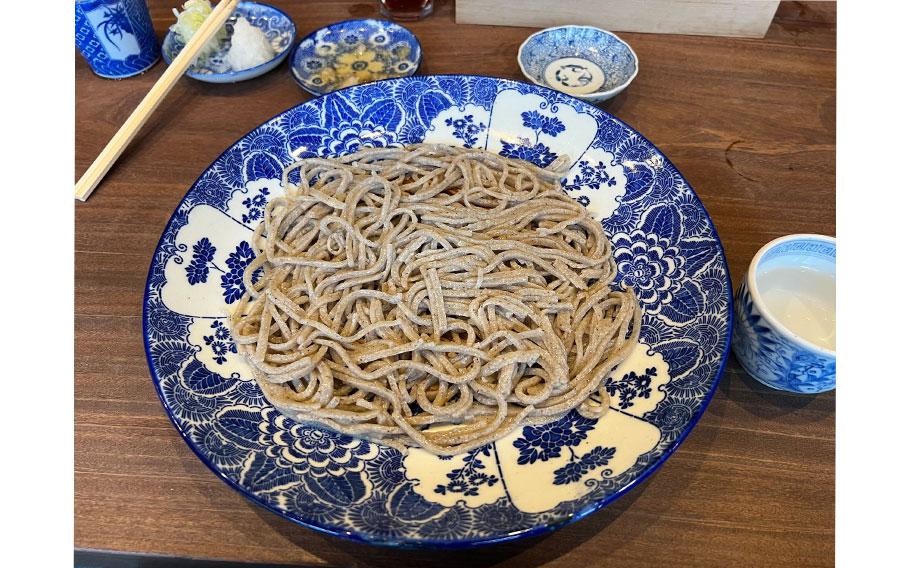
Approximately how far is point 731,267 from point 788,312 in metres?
0.30

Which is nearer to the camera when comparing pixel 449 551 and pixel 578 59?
pixel 449 551

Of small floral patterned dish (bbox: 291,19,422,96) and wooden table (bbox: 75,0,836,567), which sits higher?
small floral patterned dish (bbox: 291,19,422,96)

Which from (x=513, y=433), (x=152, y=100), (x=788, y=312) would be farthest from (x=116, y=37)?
(x=788, y=312)

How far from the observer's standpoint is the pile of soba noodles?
56.8 inches

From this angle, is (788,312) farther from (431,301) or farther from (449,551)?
(449,551)

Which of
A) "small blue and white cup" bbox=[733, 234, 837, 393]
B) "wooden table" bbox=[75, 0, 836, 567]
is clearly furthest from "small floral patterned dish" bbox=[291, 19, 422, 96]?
"small blue and white cup" bbox=[733, 234, 837, 393]

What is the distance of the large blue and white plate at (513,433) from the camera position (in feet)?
4.06

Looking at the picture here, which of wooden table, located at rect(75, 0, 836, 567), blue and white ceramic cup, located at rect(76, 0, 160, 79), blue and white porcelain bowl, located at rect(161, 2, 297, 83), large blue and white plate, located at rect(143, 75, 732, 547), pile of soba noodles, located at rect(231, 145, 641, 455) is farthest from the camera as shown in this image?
blue and white porcelain bowl, located at rect(161, 2, 297, 83)

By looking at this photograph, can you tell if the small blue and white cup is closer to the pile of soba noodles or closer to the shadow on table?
the pile of soba noodles

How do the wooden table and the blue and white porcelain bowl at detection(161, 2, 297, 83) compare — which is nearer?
the wooden table

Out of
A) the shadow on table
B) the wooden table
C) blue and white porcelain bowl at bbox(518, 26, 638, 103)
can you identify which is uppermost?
blue and white porcelain bowl at bbox(518, 26, 638, 103)

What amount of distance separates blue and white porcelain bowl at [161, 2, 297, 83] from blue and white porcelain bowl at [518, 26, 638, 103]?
933mm

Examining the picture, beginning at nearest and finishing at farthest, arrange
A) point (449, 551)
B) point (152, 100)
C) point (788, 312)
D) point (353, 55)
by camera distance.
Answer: point (449, 551) → point (788, 312) → point (152, 100) → point (353, 55)

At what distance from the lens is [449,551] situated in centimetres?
131
